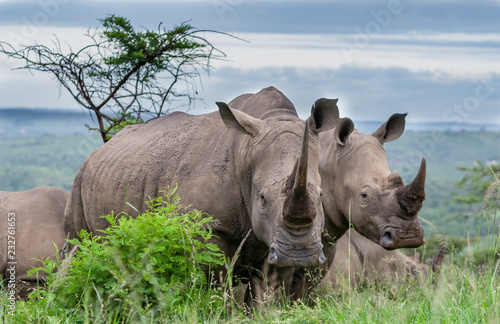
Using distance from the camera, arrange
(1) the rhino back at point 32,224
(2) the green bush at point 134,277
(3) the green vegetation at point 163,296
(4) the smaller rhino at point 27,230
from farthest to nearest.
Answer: (1) the rhino back at point 32,224, (4) the smaller rhino at point 27,230, (2) the green bush at point 134,277, (3) the green vegetation at point 163,296

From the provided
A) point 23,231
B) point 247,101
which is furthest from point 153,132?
point 23,231

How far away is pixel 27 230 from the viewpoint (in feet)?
29.0

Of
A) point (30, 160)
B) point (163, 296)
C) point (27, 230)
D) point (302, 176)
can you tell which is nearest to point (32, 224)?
point (27, 230)

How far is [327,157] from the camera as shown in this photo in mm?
6969

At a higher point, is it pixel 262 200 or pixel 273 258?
pixel 262 200

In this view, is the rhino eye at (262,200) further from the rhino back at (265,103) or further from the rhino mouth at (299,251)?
the rhino back at (265,103)

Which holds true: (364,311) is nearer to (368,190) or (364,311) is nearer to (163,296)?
(163,296)

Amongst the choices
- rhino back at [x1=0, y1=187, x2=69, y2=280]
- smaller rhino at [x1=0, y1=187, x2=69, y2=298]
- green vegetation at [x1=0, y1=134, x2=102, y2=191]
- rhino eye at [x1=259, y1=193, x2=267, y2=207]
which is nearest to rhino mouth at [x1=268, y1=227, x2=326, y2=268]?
rhino eye at [x1=259, y1=193, x2=267, y2=207]

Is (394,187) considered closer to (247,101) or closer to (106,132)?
(247,101)

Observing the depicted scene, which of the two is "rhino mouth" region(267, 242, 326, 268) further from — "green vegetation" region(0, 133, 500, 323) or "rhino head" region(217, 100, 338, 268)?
"green vegetation" region(0, 133, 500, 323)

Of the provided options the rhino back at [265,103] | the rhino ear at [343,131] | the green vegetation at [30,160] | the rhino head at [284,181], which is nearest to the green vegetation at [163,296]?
the rhino head at [284,181]

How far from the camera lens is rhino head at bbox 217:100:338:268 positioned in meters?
5.06

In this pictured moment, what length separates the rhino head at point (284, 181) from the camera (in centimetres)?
506

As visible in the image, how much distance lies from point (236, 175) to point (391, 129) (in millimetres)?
1753
